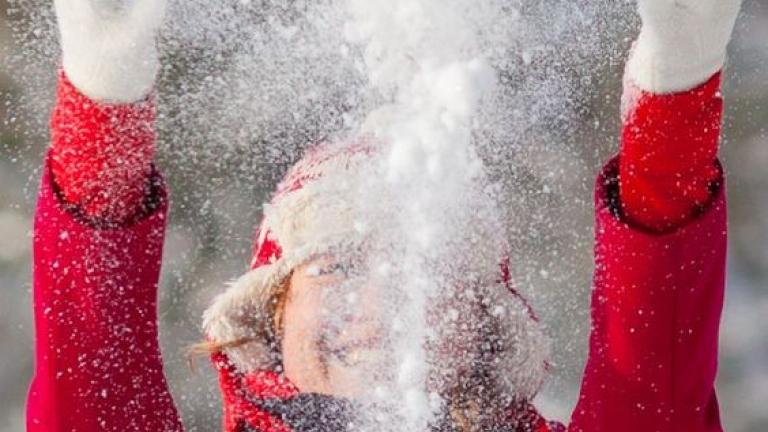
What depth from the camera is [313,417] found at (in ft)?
2.71

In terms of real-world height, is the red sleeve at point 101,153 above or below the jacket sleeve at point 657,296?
above

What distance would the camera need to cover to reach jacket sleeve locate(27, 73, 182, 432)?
0.77 meters

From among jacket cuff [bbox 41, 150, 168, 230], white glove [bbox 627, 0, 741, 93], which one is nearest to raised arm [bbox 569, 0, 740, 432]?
white glove [bbox 627, 0, 741, 93]

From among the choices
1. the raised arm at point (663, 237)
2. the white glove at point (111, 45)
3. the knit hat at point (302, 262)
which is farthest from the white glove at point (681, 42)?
the white glove at point (111, 45)

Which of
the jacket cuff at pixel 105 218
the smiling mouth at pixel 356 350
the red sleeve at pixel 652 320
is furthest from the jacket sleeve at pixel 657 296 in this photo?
the jacket cuff at pixel 105 218

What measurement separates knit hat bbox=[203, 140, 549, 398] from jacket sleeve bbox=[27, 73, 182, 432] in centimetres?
5

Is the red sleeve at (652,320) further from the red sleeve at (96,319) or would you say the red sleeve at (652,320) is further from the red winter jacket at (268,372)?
the red sleeve at (96,319)

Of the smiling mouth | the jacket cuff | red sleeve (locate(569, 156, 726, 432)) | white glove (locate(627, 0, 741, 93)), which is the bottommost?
the smiling mouth

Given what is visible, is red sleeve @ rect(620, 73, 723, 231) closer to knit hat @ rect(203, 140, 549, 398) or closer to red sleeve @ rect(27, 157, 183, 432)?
knit hat @ rect(203, 140, 549, 398)

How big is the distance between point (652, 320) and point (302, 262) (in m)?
0.21

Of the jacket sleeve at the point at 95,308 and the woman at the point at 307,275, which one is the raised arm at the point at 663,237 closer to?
the woman at the point at 307,275

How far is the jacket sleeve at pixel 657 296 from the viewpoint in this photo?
2.38 ft

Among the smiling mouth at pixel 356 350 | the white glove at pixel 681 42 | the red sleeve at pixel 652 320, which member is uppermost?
the white glove at pixel 681 42

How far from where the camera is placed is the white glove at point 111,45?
0.72 metres
